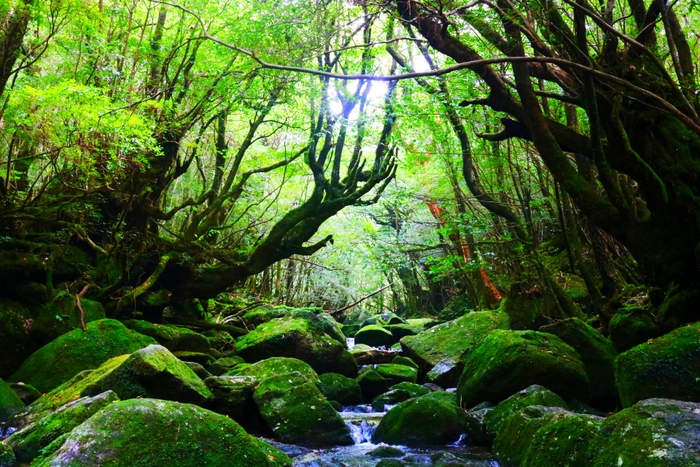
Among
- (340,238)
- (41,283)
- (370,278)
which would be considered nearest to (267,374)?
(41,283)

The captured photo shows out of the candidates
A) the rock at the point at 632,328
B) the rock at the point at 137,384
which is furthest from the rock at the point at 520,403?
the rock at the point at 137,384

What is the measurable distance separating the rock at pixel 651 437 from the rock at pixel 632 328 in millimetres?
3063

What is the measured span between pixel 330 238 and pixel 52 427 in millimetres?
8026

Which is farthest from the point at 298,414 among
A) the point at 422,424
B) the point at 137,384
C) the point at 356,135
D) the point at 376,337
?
the point at 376,337

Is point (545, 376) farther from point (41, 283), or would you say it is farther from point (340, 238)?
point (340, 238)

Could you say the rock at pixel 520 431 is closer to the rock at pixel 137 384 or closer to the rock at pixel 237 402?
the rock at pixel 237 402

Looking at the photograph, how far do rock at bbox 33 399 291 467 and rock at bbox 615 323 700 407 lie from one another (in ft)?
12.3

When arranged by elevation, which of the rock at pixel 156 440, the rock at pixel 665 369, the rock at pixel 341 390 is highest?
the rock at pixel 665 369

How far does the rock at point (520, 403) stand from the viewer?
6035mm

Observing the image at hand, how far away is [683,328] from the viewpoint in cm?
536

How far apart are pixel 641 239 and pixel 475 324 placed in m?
6.48

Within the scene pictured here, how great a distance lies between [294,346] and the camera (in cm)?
1107

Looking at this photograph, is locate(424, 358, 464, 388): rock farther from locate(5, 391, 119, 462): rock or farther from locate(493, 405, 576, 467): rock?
locate(5, 391, 119, 462): rock

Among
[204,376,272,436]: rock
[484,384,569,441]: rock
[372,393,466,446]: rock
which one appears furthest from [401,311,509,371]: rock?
[204,376,272,436]: rock
